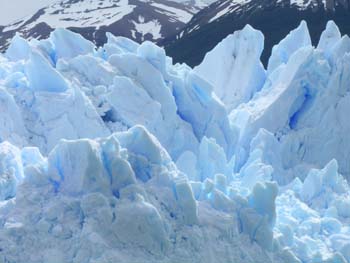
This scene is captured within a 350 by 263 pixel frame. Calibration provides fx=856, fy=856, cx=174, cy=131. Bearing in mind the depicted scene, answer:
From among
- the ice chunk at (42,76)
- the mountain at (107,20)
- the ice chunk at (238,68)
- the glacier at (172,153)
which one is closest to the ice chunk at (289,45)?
the glacier at (172,153)

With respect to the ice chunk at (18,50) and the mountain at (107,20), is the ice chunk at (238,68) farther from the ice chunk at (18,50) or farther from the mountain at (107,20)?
the mountain at (107,20)

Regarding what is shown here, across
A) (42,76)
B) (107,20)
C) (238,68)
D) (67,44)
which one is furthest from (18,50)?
(107,20)

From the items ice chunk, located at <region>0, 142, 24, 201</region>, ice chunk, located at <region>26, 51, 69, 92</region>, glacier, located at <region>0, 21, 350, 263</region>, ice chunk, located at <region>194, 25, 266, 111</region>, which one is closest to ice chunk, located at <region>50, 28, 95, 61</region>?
glacier, located at <region>0, 21, 350, 263</region>

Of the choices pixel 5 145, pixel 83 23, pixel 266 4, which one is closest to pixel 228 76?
pixel 5 145

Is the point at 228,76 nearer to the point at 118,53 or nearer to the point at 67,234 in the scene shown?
the point at 118,53

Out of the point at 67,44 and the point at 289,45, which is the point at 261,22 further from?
the point at 67,44

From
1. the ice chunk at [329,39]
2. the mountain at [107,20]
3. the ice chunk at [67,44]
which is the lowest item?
the mountain at [107,20]
